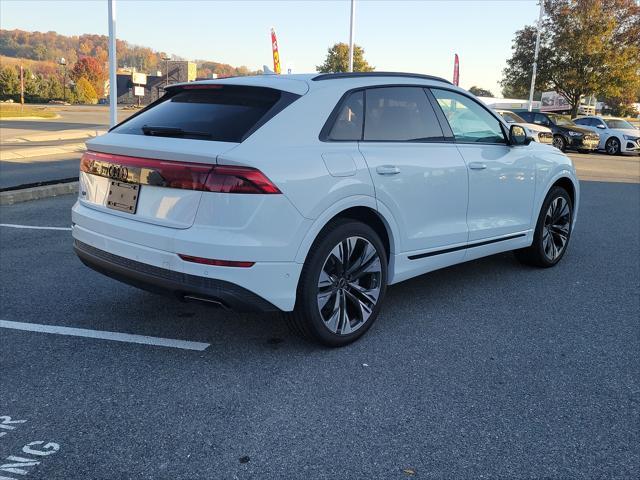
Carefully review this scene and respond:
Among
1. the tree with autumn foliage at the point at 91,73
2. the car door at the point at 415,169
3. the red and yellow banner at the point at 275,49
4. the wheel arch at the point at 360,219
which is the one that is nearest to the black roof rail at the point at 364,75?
the car door at the point at 415,169

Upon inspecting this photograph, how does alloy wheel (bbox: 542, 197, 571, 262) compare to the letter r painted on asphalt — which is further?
alloy wheel (bbox: 542, 197, 571, 262)

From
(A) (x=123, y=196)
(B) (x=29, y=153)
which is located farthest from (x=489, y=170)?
(B) (x=29, y=153)

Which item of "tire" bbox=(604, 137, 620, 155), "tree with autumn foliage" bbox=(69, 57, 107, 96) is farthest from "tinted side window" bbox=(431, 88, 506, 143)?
"tree with autumn foliage" bbox=(69, 57, 107, 96)

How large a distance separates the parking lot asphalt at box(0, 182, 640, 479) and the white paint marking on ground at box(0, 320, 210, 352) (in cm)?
7

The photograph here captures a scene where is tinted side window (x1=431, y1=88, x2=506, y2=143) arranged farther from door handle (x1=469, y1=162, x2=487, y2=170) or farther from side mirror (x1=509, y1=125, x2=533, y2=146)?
door handle (x1=469, y1=162, x2=487, y2=170)

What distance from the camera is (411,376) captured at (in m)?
3.54

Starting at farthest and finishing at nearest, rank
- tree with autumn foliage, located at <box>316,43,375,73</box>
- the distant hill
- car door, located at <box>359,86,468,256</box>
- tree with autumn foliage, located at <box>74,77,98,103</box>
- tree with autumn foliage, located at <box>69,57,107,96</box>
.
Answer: the distant hill, tree with autumn foliage, located at <box>69,57,107,96</box>, tree with autumn foliage, located at <box>74,77,98,103</box>, tree with autumn foliage, located at <box>316,43,375,73</box>, car door, located at <box>359,86,468,256</box>

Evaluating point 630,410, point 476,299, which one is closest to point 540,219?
point 476,299

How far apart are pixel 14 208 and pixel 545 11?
34.7 meters

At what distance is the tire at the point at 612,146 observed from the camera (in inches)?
986

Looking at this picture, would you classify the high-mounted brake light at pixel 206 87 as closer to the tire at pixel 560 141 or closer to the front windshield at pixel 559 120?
the tire at pixel 560 141

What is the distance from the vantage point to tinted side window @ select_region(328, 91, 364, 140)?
385 centimetres

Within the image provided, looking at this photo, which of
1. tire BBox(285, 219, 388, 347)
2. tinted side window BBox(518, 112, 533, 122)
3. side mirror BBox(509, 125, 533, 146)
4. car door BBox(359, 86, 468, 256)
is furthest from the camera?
tinted side window BBox(518, 112, 533, 122)

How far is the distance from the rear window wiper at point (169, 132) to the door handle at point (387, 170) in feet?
3.75
